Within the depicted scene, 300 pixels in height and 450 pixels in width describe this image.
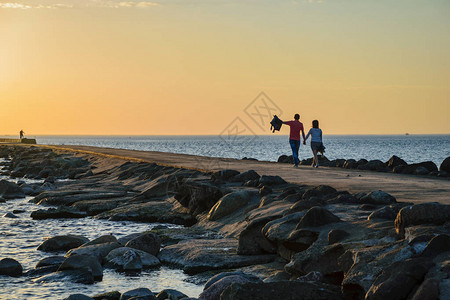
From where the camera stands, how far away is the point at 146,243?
34.7 ft

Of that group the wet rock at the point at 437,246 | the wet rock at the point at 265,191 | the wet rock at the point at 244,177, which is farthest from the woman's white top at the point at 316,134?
the wet rock at the point at 437,246

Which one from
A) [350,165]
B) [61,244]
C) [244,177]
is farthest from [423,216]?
[350,165]

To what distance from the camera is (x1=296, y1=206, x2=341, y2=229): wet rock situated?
8.95 m

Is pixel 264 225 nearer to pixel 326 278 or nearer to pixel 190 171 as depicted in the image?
pixel 326 278

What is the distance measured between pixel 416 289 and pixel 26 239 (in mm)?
9795

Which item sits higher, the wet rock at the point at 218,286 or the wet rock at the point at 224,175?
the wet rock at the point at 224,175

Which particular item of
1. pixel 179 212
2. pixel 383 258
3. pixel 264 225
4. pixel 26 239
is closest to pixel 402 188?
pixel 264 225

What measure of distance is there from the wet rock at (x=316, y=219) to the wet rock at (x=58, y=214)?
9.35 metres

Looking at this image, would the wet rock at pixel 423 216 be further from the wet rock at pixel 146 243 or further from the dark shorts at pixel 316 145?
the dark shorts at pixel 316 145

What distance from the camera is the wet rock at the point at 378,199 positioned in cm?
1057

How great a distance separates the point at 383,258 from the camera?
6.73m

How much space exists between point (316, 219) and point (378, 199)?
2.19 m

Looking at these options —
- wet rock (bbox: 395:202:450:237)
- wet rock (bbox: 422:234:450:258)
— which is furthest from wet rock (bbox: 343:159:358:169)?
wet rock (bbox: 422:234:450:258)

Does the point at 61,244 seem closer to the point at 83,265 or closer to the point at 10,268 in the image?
the point at 10,268
